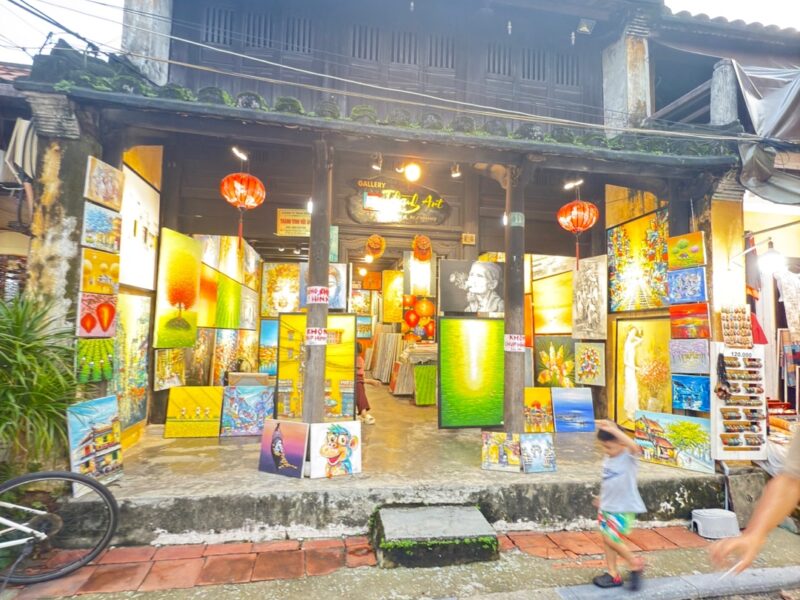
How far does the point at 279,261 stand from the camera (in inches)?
509

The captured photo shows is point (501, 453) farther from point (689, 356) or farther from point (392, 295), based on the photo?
point (392, 295)

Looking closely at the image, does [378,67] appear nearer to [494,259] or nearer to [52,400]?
[494,259]

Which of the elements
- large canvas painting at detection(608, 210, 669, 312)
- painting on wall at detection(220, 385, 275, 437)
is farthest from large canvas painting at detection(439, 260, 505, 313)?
painting on wall at detection(220, 385, 275, 437)

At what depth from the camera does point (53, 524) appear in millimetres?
4078

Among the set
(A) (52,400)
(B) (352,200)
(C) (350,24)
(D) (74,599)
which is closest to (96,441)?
(A) (52,400)

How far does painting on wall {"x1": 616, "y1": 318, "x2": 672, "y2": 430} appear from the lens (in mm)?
7453

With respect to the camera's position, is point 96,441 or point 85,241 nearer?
point 96,441

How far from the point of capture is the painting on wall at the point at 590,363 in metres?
8.77

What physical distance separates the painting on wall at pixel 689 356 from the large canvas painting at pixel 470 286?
9.55ft

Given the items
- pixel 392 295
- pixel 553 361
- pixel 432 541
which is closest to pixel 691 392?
pixel 553 361

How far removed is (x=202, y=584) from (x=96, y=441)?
7.03 ft

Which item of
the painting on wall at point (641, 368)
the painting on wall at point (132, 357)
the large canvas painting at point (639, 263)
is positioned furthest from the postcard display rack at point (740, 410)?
the painting on wall at point (132, 357)

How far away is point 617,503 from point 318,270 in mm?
4404

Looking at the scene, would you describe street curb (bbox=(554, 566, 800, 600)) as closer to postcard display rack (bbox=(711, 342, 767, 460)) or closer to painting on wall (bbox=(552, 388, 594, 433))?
postcard display rack (bbox=(711, 342, 767, 460))
